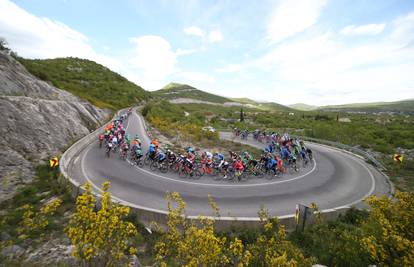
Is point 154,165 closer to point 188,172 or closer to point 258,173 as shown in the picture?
point 188,172

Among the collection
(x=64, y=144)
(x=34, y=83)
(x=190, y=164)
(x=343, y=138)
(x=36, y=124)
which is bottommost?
(x=343, y=138)

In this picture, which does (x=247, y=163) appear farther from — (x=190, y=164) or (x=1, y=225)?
(x=1, y=225)

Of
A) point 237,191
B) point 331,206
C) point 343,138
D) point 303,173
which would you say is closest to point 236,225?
point 237,191

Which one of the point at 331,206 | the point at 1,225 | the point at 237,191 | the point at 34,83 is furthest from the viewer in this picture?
the point at 34,83

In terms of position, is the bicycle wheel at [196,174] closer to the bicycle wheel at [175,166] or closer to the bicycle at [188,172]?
the bicycle at [188,172]

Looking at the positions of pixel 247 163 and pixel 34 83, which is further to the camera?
pixel 34 83

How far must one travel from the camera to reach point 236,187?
13.2m

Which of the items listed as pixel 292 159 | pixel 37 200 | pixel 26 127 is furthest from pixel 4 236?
pixel 292 159

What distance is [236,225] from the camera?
8227mm

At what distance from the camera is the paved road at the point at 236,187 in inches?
407

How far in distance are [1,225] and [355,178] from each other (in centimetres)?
2027

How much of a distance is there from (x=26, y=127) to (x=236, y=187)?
15039 millimetres

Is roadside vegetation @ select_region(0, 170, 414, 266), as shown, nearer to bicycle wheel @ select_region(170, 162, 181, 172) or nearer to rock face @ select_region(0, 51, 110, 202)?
rock face @ select_region(0, 51, 110, 202)

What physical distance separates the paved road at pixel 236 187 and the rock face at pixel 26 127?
231 centimetres
